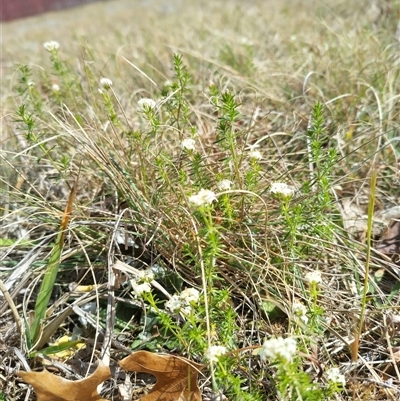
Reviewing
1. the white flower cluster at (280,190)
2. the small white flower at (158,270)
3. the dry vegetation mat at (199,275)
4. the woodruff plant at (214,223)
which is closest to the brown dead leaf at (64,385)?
the dry vegetation mat at (199,275)

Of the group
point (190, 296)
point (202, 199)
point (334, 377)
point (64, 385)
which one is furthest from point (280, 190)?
point (64, 385)

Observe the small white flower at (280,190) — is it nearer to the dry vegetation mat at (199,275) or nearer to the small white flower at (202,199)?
the dry vegetation mat at (199,275)

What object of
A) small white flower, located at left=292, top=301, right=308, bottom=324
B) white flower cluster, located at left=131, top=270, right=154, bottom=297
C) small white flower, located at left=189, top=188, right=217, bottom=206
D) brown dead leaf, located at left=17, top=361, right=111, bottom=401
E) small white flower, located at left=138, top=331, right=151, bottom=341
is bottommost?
small white flower, located at left=138, top=331, right=151, bottom=341

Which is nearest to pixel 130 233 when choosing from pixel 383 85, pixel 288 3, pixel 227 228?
pixel 227 228

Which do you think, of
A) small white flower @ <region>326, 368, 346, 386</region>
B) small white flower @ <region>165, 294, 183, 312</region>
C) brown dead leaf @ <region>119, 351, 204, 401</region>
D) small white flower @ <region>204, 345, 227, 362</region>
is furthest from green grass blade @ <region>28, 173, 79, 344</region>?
small white flower @ <region>326, 368, 346, 386</region>

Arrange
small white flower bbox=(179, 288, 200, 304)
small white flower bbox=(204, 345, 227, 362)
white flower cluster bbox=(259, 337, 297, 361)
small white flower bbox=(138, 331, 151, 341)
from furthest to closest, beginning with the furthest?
small white flower bbox=(138, 331, 151, 341)
small white flower bbox=(179, 288, 200, 304)
small white flower bbox=(204, 345, 227, 362)
white flower cluster bbox=(259, 337, 297, 361)

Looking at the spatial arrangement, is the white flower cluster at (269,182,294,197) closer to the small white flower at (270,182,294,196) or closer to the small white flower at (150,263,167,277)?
the small white flower at (270,182,294,196)

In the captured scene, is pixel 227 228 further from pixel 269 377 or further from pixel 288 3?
pixel 288 3
